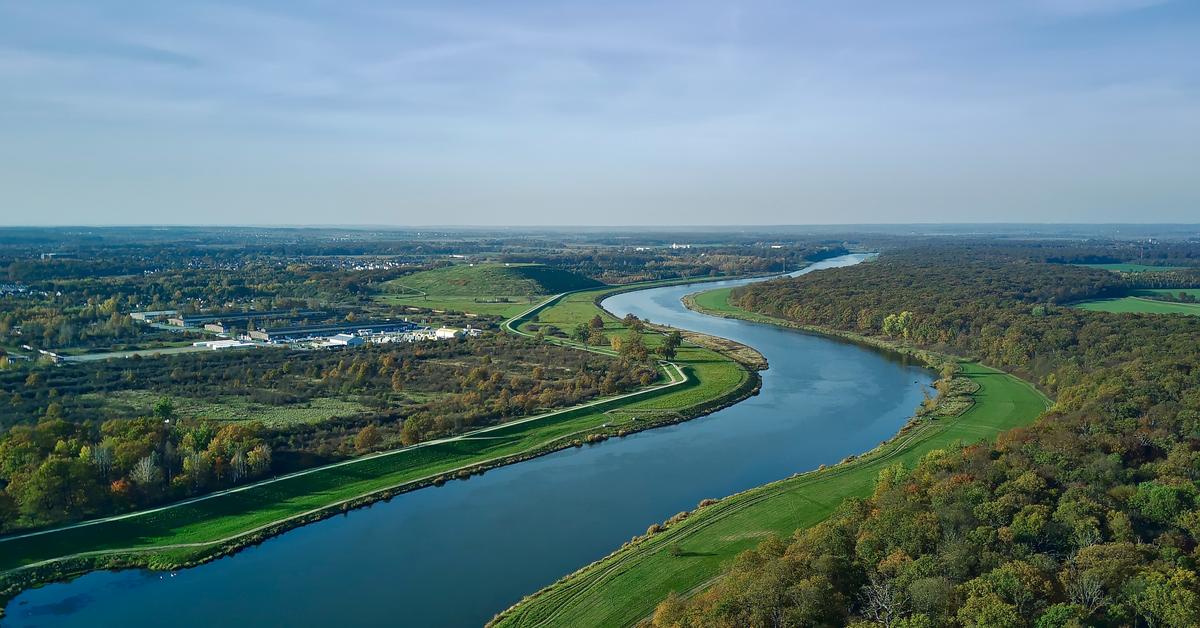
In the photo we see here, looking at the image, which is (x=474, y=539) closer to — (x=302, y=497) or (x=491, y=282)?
(x=302, y=497)

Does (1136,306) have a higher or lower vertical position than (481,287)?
higher

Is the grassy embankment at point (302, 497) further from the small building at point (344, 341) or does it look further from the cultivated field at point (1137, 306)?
the cultivated field at point (1137, 306)

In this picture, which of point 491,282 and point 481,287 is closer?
point 481,287

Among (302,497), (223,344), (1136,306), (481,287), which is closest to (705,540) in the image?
(302,497)

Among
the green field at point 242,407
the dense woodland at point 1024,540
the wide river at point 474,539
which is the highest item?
the dense woodland at point 1024,540

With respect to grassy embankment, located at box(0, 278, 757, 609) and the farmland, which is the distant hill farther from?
the farmland

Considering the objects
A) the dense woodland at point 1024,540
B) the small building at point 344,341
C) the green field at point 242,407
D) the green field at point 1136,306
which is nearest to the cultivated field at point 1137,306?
the green field at point 1136,306
